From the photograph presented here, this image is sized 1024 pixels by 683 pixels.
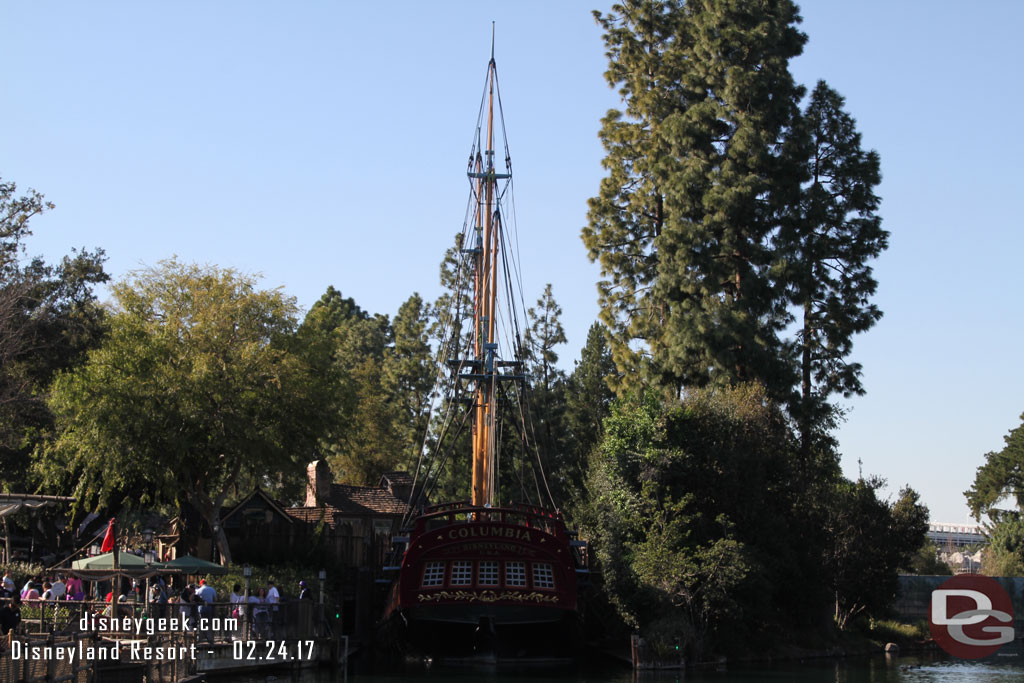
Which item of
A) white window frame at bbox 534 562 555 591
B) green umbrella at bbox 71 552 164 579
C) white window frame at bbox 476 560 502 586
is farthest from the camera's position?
white window frame at bbox 534 562 555 591

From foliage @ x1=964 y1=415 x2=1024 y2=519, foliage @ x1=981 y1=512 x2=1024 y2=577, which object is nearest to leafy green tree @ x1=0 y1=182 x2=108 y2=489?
foliage @ x1=981 y1=512 x2=1024 y2=577

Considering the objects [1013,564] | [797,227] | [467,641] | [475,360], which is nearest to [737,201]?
[797,227]

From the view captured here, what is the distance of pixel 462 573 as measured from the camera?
36938mm

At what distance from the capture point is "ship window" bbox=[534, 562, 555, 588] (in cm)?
3716

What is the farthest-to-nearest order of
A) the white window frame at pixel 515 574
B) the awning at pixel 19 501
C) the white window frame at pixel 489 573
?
1. the white window frame at pixel 515 574
2. the white window frame at pixel 489 573
3. the awning at pixel 19 501

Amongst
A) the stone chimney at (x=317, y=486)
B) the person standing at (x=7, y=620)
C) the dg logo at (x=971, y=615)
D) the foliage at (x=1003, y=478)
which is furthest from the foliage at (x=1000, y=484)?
the person standing at (x=7, y=620)

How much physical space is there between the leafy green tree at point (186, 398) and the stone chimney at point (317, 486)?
518 inches

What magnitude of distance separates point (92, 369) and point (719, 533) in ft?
71.7

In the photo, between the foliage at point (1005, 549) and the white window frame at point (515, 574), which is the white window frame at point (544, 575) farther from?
the foliage at point (1005, 549)

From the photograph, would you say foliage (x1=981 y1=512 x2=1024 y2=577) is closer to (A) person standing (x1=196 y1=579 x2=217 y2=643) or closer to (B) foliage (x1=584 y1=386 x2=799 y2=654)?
(B) foliage (x1=584 y1=386 x2=799 y2=654)

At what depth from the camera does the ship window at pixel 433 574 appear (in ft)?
121

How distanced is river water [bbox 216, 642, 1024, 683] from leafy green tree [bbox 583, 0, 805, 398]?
11453 millimetres

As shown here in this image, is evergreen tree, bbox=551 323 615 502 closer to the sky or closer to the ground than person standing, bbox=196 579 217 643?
closer to the sky

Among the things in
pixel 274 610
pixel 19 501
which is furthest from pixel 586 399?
pixel 19 501
